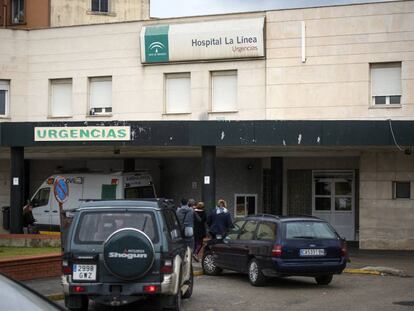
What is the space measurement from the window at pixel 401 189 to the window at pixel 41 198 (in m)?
13.1

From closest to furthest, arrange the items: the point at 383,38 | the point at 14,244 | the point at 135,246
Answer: the point at 135,246, the point at 14,244, the point at 383,38

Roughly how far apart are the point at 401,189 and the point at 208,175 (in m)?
6.84

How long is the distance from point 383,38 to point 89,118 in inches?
447

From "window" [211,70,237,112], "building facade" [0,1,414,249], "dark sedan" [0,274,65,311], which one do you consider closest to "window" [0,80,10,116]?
"building facade" [0,1,414,249]

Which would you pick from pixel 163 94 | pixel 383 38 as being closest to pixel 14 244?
pixel 163 94

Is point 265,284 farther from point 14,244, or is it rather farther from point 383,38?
point 383,38

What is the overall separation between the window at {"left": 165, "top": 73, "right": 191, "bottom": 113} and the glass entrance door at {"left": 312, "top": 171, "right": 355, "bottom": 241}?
5.84m

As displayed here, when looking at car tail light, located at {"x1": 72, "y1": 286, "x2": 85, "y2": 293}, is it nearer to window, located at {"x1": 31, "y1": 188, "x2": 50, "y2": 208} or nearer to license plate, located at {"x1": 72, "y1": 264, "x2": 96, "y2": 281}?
license plate, located at {"x1": 72, "y1": 264, "x2": 96, "y2": 281}

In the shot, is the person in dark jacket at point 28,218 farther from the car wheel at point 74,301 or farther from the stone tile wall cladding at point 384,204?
the car wheel at point 74,301

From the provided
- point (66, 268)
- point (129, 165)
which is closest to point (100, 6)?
point (129, 165)

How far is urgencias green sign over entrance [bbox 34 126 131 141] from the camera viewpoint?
22.3 meters

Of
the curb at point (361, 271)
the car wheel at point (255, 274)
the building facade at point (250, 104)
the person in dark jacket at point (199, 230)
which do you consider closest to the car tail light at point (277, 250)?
the car wheel at point (255, 274)

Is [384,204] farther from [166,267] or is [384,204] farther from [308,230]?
[166,267]

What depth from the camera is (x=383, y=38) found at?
2350cm
